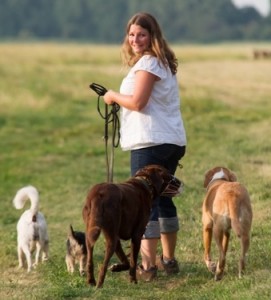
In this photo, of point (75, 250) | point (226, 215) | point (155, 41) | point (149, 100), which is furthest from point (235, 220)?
point (75, 250)

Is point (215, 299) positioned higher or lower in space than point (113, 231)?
lower

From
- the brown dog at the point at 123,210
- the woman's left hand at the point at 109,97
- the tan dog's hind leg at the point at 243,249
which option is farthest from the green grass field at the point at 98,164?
the woman's left hand at the point at 109,97

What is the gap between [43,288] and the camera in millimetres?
7695

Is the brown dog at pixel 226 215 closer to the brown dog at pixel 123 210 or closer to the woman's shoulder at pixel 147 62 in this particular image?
A: the brown dog at pixel 123 210

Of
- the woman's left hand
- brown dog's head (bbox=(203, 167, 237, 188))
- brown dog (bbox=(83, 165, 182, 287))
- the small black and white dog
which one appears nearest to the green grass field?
the small black and white dog

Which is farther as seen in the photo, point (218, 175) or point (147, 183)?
point (218, 175)

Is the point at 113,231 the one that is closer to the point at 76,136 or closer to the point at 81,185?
the point at 81,185

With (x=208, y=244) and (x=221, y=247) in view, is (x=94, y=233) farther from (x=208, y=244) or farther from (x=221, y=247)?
(x=208, y=244)

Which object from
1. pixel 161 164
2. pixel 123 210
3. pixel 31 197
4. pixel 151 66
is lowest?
pixel 31 197

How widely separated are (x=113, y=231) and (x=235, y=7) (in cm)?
17270

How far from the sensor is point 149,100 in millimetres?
7527

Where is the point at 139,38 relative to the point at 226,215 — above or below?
above

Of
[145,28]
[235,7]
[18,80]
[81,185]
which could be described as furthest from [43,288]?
[235,7]

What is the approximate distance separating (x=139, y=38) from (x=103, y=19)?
168713mm
